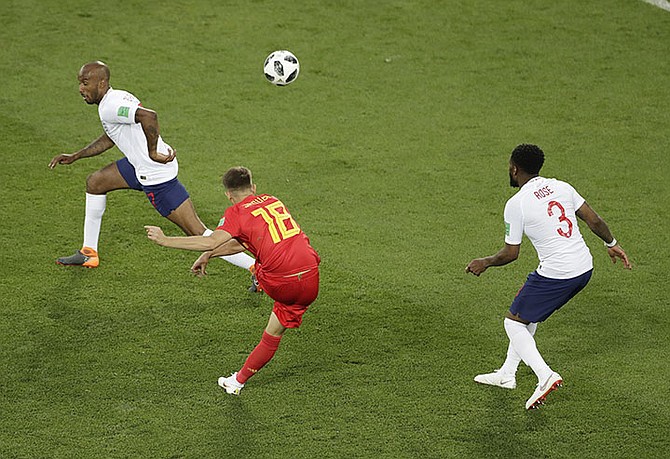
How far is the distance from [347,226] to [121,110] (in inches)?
103

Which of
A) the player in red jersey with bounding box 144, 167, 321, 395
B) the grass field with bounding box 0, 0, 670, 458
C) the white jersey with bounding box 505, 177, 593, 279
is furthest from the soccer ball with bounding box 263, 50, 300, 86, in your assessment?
the white jersey with bounding box 505, 177, 593, 279

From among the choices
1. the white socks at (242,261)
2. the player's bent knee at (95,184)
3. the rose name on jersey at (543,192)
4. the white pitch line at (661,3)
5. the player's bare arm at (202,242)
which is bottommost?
the white socks at (242,261)

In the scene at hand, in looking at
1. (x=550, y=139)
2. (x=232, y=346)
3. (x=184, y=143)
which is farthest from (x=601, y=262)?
(x=184, y=143)

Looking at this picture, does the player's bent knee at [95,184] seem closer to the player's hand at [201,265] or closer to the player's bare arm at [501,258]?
the player's hand at [201,265]

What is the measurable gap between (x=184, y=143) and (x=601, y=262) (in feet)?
16.1

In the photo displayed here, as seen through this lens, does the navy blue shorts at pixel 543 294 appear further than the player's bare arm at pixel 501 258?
Yes

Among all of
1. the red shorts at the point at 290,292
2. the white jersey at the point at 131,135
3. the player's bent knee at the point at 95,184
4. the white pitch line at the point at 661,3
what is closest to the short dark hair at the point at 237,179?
the red shorts at the point at 290,292

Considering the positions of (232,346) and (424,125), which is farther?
(424,125)

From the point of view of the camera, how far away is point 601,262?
31.1 feet

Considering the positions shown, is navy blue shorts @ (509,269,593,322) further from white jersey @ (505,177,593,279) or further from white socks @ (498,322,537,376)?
white socks @ (498,322,537,376)

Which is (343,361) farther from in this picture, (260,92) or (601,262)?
(260,92)

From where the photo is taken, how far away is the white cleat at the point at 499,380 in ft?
24.6

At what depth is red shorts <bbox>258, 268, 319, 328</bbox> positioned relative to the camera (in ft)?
23.3

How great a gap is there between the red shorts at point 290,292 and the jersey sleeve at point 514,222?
1353 millimetres
